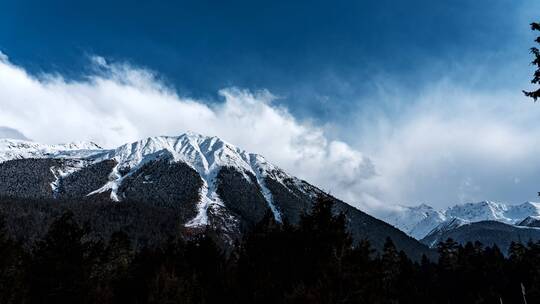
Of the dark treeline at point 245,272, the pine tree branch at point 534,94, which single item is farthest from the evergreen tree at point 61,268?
the pine tree branch at point 534,94

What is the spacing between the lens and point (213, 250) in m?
38.1

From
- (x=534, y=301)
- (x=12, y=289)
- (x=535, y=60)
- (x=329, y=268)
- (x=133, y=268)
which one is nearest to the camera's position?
(x=535, y=60)

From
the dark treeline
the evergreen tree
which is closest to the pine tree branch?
the dark treeline

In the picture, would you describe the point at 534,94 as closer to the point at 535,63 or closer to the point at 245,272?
the point at 535,63

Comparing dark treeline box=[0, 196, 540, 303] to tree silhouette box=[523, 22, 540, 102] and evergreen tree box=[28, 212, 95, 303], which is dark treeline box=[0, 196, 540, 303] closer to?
evergreen tree box=[28, 212, 95, 303]

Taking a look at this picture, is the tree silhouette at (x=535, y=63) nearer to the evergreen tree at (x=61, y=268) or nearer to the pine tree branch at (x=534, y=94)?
the pine tree branch at (x=534, y=94)

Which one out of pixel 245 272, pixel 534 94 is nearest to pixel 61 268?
pixel 245 272

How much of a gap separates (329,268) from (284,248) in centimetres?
546

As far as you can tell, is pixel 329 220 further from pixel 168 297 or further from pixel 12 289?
pixel 12 289

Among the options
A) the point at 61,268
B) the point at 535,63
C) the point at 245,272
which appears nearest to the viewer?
the point at 535,63

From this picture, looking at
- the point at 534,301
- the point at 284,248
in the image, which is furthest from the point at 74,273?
the point at 534,301

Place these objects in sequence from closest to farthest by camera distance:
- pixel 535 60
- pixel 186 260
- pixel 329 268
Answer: pixel 535 60
pixel 329 268
pixel 186 260

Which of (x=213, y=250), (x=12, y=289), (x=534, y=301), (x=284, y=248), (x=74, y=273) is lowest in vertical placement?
(x=12, y=289)

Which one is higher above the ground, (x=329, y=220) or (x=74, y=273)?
(x=329, y=220)
